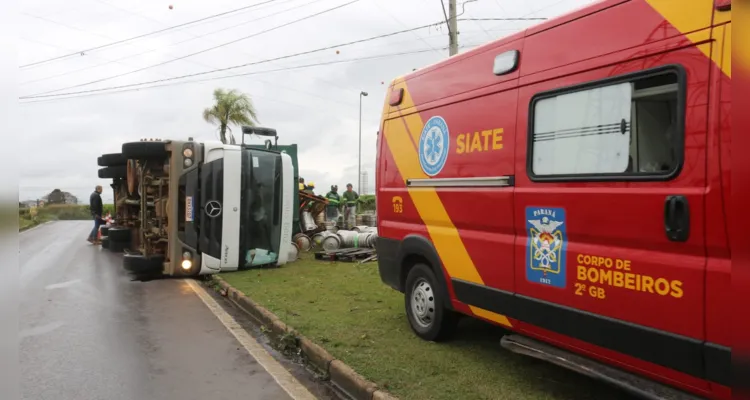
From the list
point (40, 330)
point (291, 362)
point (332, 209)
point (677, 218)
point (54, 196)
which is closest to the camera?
point (677, 218)

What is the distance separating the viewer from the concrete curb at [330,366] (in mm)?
3878

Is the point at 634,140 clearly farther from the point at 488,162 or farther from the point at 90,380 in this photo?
the point at 90,380

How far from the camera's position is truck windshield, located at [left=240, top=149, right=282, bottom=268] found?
956 centimetres

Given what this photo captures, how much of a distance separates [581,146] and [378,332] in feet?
9.84

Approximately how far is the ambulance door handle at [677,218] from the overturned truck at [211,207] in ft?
25.8

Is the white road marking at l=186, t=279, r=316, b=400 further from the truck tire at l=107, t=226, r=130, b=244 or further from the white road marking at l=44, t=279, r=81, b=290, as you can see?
the truck tire at l=107, t=226, r=130, b=244

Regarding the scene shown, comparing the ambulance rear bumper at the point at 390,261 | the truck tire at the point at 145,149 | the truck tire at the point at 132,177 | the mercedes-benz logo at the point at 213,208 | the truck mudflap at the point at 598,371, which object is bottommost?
the truck mudflap at the point at 598,371

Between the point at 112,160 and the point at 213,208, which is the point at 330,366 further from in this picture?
the point at 112,160

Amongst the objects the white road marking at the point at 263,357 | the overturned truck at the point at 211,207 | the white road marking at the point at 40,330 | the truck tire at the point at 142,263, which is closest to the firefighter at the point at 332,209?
A: the overturned truck at the point at 211,207

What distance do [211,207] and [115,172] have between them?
5309 mm

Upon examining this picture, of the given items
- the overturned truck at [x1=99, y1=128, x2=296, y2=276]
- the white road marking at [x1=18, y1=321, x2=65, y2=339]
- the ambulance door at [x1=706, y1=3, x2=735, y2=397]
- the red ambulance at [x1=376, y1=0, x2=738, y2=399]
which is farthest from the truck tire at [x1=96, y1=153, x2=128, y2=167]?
Result: the ambulance door at [x1=706, y1=3, x2=735, y2=397]

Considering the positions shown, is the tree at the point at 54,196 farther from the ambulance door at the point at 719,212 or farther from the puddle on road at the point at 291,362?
the ambulance door at the point at 719,212

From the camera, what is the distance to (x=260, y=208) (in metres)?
9.80

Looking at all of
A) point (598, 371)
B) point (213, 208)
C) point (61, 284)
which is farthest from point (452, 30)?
point (598, 371)
